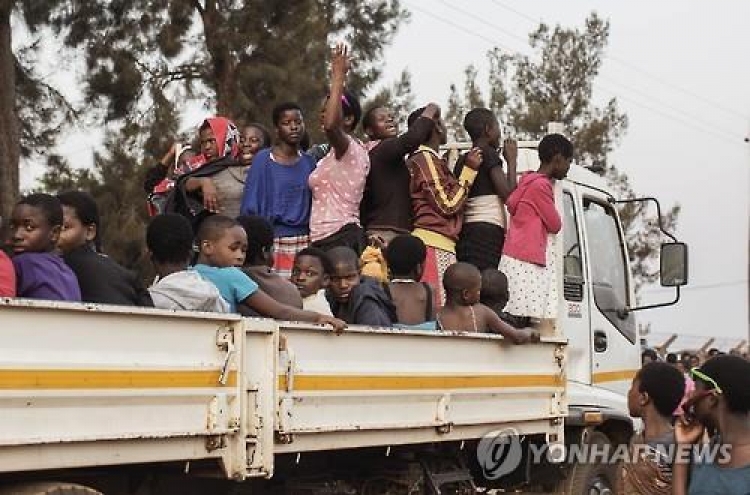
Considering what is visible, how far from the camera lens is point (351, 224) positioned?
661cm

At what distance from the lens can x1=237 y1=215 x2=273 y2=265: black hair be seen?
5504 mm

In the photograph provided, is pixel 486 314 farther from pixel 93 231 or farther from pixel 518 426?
pixel 93 231

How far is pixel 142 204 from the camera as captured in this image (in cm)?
1694

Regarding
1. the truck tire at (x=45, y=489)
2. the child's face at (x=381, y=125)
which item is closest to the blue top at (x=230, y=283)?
the truck tire at (x=45, y=489)

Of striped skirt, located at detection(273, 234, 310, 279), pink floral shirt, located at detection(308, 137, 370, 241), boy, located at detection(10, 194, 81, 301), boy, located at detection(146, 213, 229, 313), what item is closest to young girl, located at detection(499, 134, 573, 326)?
pink floral shirt, located at detection(308, 137, 370, 241)

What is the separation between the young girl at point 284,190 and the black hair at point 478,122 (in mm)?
1247

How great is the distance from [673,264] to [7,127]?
30.2 feet

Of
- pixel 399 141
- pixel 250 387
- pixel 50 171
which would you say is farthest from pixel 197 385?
pixel 50 171

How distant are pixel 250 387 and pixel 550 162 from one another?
343cm

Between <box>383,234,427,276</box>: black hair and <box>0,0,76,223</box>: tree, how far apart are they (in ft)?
26.0

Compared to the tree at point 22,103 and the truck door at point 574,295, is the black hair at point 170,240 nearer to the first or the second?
the truck door at point 574,295

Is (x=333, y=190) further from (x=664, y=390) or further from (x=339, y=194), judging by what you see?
(x=664, y=390)

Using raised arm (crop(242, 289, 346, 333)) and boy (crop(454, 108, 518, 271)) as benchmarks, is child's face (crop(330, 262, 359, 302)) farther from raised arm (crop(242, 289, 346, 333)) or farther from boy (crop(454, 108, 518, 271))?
boy (crop(454, 108, 518, 271))

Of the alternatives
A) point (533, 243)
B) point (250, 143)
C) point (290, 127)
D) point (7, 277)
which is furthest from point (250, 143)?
point (7, 277)
